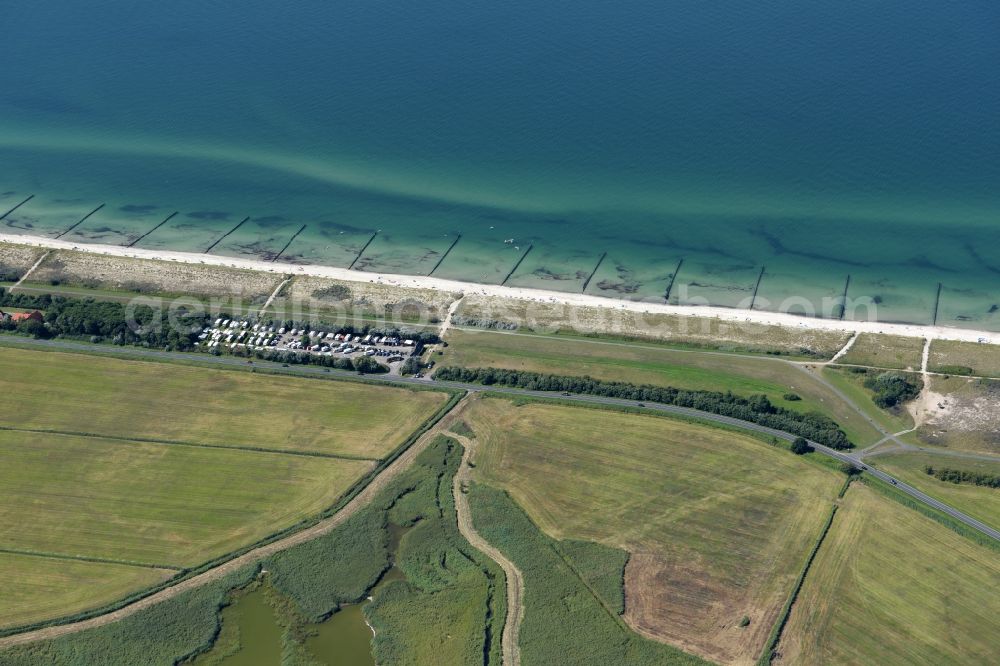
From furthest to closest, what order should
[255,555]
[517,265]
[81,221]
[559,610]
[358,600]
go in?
[81,221], [517,265], [255,555], [358,600], [559,610]

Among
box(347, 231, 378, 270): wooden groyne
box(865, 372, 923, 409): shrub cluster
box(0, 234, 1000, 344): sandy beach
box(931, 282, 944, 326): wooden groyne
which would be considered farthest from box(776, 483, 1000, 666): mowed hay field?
box(347, 231, 378, 270): wooden groyne

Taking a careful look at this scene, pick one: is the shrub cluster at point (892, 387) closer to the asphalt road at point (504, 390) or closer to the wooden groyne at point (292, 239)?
the asphalt road at point (504, 390)

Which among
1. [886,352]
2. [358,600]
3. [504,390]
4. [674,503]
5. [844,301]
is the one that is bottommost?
[358,600]

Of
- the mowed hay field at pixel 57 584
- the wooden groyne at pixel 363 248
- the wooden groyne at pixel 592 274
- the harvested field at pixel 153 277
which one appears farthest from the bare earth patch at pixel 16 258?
the wooden groyne at pixel 592 274

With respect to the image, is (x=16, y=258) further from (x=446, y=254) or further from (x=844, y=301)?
(x=844, y=301)

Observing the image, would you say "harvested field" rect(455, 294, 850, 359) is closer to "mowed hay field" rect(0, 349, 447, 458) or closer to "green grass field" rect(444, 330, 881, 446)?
"green grass field" rect(444, 330, 881, 446)

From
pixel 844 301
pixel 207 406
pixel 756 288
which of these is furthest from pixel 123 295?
pixel 844 301
